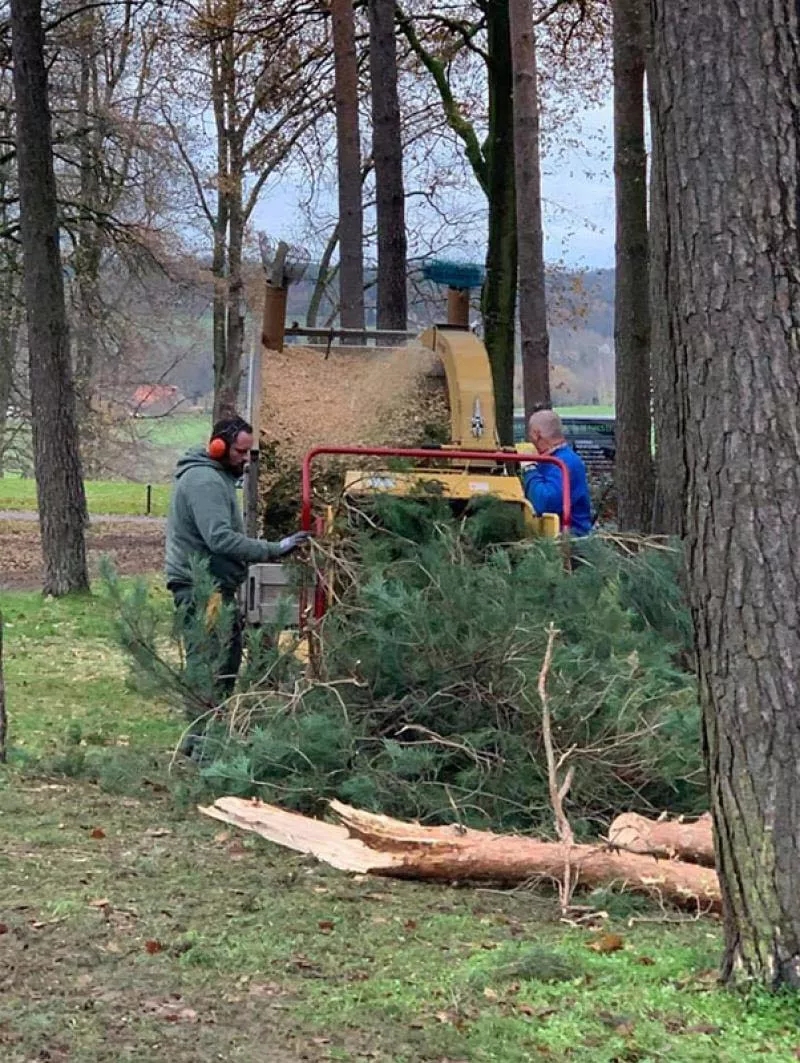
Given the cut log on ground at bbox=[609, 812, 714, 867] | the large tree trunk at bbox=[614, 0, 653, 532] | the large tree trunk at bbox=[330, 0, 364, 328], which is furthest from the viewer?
the large tree trunk at bbox=[330, 0, 364, 328]

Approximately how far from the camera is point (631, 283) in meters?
11.4

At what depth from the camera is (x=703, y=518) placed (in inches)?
149

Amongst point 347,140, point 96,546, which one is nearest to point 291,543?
point 347,140

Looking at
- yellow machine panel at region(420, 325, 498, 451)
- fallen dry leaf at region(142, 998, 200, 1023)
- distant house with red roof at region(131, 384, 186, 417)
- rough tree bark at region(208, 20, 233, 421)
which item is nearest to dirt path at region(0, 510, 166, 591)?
rough tree bark at region(208, 20, 233, 421)

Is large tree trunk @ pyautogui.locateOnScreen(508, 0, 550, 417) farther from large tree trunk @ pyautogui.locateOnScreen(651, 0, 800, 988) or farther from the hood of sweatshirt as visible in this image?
large tree trunk @ pyautogui.locateOnScreen(651, 0, 800, 988)

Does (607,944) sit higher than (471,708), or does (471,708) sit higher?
(471,708)

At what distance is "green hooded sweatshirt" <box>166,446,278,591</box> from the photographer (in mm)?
7109

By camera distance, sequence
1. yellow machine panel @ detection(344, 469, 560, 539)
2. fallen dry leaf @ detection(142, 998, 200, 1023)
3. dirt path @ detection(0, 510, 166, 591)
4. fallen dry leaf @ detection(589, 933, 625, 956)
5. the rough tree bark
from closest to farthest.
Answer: fallen dry leaf @ detection(142, 998, 200, 1023) → fallen dry leaf @ detection(589, 933, 625, 956) → yellow machine panel @ detection(344, 469, 560, 539) → dirt path @ detection(0, 510, 166, 591) → the rough tree bark

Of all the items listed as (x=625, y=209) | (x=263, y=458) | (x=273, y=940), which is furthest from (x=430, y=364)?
(x=273, y=940)

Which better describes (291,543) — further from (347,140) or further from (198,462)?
(347,140)

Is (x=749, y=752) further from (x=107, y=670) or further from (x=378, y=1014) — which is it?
(x=107, y=670)

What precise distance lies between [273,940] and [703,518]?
1903 millimetres

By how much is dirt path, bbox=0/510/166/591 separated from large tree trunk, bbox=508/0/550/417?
504cm

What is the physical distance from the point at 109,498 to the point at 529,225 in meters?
19.9
